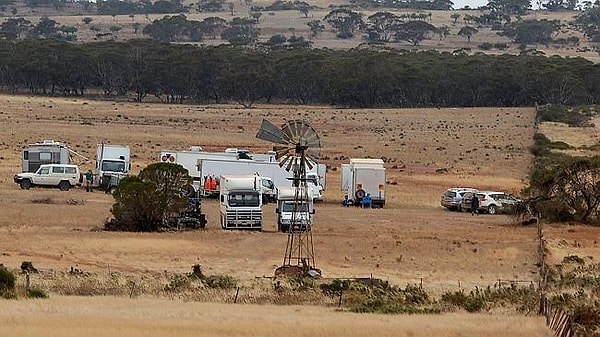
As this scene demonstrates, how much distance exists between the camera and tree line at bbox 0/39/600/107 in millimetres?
118312

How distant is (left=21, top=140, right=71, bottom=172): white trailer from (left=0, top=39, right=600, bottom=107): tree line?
67.3 m

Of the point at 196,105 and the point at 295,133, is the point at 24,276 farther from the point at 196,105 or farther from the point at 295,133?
the point at 196,105

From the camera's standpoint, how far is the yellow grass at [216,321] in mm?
19734

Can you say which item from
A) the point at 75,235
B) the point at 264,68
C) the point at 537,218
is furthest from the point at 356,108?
the point at 75,235

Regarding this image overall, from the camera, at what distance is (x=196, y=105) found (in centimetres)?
11512

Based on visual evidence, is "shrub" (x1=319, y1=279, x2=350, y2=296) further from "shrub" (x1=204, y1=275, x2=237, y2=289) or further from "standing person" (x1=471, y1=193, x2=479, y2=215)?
"standing person" (x1=471, y1=193, x2=479, y2=215)

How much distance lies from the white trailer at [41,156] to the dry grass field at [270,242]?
149 centimetres

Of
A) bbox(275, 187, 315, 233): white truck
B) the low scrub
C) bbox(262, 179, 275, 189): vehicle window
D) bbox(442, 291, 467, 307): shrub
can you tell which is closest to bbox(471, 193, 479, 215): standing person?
bbox(262, 179, 275, 189): vehicle window

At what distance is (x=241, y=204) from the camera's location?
37281 millimetres

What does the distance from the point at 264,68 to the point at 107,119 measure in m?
37.5

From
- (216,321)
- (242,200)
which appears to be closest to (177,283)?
(216,321)

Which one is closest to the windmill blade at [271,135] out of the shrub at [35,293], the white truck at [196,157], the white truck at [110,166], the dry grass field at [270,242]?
the dry grass field at [270,242]

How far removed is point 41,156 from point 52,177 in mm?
2423

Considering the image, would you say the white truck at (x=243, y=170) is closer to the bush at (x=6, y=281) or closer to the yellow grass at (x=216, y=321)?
the bush at (x=6, y=281)
